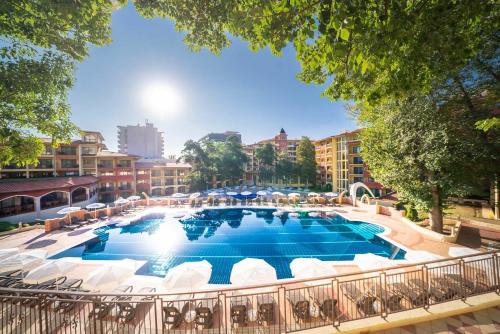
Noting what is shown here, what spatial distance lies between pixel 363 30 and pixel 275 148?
2450 inches

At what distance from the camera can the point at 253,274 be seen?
7.55 meters

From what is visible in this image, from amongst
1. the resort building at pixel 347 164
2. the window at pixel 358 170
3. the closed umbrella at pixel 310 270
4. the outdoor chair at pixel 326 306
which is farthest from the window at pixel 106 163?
the window at pixel 358 170

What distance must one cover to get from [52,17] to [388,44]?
792cm

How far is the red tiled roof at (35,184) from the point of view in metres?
21.6

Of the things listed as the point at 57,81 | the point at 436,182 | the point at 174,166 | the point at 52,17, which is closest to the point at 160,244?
the point at 57,81

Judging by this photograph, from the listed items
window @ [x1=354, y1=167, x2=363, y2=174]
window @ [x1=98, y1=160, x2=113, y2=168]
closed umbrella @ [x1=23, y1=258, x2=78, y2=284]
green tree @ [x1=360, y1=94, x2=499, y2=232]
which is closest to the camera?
closed umbrella @ [x1=23, y1=258, x2=78, y2=284]

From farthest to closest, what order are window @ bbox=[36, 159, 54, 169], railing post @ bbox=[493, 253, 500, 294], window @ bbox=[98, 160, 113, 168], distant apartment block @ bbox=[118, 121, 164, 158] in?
distant apartment block @ bbox=[118, 121, 164, 158] → window @ bbox=[98, 160, 113, 168] → window @ bbox=[36, 159, 54, 169] → railing post @ bbox=[493, 253, 500, 294]

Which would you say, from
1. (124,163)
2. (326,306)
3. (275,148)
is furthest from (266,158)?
(326,306)

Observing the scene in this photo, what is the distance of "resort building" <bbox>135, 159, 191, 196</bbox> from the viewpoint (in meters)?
41.7

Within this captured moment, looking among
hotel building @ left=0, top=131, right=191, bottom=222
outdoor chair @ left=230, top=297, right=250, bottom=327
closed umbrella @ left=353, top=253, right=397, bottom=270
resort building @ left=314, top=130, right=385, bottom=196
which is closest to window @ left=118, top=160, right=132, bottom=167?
hotel building @ left=0, top=131, right=191, bottom=222

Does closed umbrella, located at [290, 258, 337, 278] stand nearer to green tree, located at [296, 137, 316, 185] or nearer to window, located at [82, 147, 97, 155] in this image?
green tree, located at [296, 137, 316, 185]

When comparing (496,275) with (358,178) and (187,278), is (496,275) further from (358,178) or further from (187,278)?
(358,178)

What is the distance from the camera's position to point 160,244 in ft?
50.2

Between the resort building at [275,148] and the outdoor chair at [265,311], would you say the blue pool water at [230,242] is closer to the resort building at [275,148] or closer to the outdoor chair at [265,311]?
the outdoor chair at [265,311]
